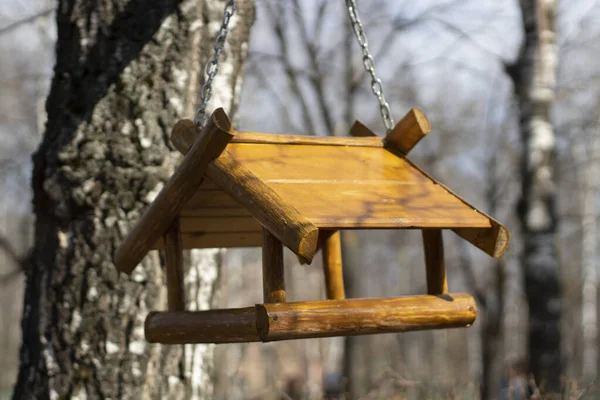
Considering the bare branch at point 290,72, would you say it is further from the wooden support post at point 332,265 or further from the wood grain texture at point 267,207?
the wood grain texture at point 267,207

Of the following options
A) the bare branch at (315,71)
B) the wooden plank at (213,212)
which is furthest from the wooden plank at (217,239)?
the bare branch at (315,71)

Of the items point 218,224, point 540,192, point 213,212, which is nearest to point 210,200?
point 213,212

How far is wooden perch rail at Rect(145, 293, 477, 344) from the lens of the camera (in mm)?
1920

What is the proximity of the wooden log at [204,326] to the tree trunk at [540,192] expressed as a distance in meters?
5.00

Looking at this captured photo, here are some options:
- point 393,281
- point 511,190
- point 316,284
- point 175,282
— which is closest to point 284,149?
point 175,282

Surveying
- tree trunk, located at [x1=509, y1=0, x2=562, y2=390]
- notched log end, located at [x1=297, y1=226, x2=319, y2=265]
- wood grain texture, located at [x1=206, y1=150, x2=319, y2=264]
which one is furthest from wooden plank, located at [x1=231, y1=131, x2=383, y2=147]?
tree trunk, located at [x1=509, y1=0, x2=562, y2=390]

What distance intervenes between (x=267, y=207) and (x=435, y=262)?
83cm

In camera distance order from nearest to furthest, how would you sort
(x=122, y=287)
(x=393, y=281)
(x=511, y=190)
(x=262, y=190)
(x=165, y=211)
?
(x=262, y=190) → (x=165, y=211) → (x=122, y=287) → (x=511, y=190) → (x=393, y=281)

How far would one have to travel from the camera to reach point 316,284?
34.9m

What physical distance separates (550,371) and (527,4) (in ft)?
11.0

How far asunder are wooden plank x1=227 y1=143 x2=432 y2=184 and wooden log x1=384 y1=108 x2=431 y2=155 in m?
0.06

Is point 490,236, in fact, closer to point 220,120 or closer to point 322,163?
point 322,163

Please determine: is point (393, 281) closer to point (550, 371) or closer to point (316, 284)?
point (316, 284)

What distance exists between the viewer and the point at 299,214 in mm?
1818
